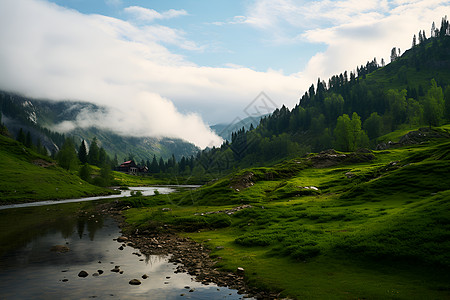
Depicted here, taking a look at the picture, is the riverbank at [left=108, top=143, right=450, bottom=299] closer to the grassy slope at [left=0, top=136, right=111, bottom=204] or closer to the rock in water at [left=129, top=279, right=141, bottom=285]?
the rock in water at [left=129, top=279, right=141, bottom=285]

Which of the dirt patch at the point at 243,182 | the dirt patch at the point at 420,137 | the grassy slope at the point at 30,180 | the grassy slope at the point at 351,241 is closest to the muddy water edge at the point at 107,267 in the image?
the grassy slope at the point at 351,241

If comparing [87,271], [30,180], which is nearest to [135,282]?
[87,271]

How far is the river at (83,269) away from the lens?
20125 mm

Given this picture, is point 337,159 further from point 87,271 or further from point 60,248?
point 87,271

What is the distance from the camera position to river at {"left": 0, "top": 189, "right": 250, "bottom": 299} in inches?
792

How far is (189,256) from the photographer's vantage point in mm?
29266

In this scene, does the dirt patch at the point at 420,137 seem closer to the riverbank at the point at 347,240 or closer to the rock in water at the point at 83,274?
the riverbank at the point at 347,240

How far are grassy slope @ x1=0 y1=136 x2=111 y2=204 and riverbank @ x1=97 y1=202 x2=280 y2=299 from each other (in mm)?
60289

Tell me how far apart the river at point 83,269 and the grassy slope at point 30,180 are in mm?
53755

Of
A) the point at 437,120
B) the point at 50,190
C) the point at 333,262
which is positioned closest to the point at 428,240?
the point at 333,262

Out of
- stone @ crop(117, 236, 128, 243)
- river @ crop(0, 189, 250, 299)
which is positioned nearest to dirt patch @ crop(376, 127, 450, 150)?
stone @ crop(117, 236, 128, 243)

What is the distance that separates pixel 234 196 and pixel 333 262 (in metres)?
46.9

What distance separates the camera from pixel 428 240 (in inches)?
847

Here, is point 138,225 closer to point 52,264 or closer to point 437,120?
point 52,264
